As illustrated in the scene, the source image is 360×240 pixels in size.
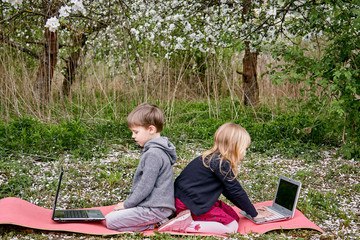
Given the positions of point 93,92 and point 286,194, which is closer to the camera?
point 286,194

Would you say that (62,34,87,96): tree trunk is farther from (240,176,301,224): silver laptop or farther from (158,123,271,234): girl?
(240,176,301,224): silver laptop

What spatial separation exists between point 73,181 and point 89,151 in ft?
2.22

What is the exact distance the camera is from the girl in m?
2.76

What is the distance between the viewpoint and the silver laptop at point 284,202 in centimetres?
298

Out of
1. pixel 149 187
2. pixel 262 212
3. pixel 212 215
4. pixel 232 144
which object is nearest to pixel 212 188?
pixel 212 215

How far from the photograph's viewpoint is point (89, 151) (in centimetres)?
436

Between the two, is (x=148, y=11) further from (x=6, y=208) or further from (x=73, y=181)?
(x=6, y=208)

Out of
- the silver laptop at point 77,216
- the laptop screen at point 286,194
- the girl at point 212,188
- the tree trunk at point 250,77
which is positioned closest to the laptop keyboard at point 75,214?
the silver laptop at point 77,216

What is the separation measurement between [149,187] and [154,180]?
0.19ft

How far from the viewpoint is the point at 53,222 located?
109 inches

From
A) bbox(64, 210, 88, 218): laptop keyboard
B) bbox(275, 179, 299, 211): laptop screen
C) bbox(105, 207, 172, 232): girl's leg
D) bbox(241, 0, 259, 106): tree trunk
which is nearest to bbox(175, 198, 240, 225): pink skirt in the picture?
bbox(105, 207, 172, 232): girl's leg

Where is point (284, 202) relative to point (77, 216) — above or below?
above

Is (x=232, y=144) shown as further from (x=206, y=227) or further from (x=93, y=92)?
(x=93, y=92)

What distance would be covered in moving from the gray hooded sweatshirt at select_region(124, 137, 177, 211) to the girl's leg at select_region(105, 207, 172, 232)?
0.05 metres
